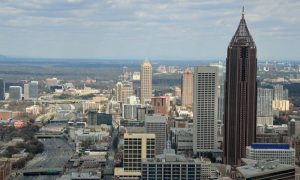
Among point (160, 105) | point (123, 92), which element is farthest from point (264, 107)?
point (123, 92)

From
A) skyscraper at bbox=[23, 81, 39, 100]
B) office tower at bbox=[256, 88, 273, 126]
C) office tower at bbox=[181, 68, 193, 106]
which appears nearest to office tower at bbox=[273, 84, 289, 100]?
office tower at bbox=[256, 88, 273, 126]

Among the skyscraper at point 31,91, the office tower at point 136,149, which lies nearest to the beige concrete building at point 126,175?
the office tower at point 136,149

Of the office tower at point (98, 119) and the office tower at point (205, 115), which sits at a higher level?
the office tower at point (205, 115)

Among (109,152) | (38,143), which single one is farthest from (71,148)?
(109,152)

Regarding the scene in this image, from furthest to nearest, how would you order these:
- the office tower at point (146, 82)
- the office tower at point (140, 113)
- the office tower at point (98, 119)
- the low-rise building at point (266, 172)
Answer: the office tower at point (146, 82), the office tower at point (98, 119), the office tower at point (140, 113), the low-rise building at point (266, 172)

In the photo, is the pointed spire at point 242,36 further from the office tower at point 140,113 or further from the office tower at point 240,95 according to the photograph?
the office tower at point 140,113

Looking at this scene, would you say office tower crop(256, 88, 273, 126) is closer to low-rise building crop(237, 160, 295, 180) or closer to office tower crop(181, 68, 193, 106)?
office tower crop(181, 68, 193, 106)

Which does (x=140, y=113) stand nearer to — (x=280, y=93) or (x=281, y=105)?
(x=281, y=105)
